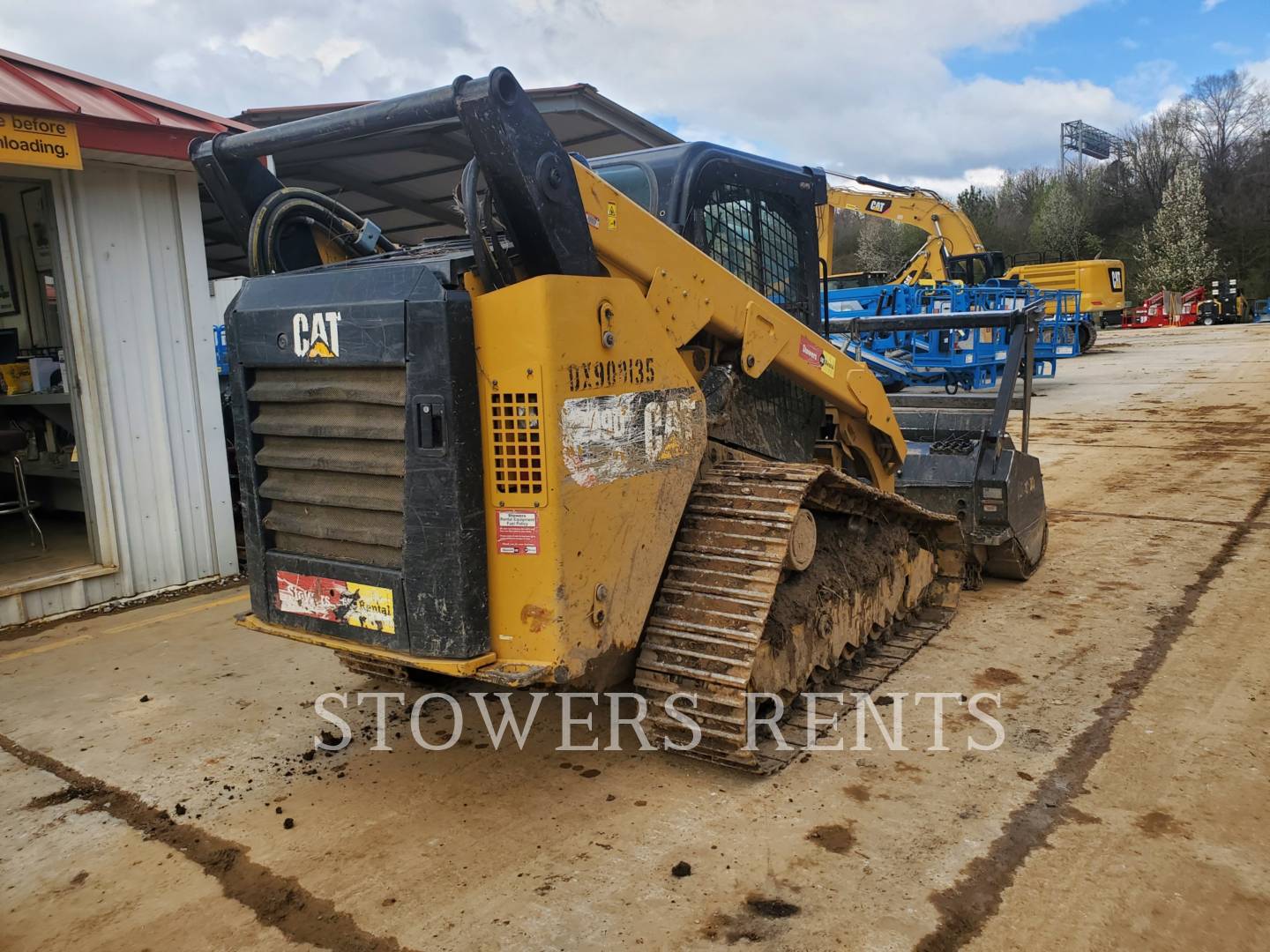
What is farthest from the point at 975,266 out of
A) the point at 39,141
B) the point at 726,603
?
the point at 726,603

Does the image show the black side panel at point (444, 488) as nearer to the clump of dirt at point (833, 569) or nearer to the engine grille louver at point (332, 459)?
the engine grille louver at point (332, 459)

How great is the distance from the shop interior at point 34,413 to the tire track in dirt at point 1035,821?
581cm

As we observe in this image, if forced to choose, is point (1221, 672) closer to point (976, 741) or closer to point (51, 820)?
point (976, 741)

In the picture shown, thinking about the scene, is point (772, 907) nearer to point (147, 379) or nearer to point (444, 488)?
point (444, 488)

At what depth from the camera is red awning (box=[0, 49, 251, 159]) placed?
17.9 feet

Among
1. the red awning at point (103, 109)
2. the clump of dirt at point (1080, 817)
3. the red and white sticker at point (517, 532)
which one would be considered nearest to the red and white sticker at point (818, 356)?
the red and white sticker at point (517, 532)

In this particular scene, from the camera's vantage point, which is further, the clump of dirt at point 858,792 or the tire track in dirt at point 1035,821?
the clump of dirt at point 858,792

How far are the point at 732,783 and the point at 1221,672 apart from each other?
253 centimetres

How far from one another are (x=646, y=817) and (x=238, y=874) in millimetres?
1323

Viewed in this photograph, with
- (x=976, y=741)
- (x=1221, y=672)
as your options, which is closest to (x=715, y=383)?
(x=976, y=741)

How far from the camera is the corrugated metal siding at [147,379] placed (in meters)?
6.06

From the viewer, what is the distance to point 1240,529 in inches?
278

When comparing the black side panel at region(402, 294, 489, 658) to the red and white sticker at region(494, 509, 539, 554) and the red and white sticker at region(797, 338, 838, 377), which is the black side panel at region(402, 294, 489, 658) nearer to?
the red and white sticker at region(494, 509, 539, 554)

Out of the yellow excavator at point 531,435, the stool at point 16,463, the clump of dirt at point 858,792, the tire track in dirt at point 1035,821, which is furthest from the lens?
the stool at point 16,463
